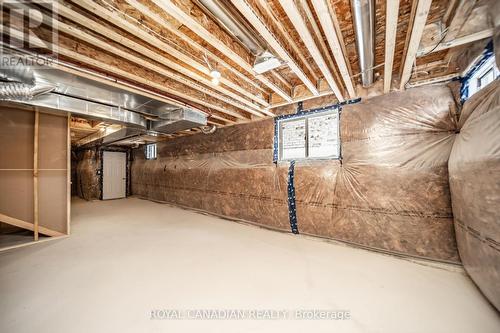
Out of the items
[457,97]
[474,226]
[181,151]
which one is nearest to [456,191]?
[474,226]

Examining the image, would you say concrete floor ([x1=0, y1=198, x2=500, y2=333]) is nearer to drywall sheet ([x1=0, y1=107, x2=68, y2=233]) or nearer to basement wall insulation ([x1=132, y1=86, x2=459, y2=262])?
basement wall insulation ([x1=132, y1=86, x2=459, y2=262])

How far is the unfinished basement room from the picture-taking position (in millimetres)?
1312

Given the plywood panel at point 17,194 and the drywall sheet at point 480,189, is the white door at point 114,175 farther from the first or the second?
the drywall sheet at point 480,189

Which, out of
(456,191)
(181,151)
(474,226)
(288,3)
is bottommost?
(474,226)

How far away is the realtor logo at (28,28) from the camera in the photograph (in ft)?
3.82

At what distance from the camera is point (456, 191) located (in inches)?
69.7

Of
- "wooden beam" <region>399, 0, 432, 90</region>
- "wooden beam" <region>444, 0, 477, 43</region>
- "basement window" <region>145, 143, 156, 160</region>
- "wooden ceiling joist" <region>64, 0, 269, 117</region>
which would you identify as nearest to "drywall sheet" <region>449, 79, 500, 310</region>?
"wooden beam" <region>444, 0, 477, 43</region>

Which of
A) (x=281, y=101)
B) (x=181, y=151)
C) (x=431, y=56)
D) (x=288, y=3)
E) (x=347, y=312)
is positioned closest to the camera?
(x=288, y=3)

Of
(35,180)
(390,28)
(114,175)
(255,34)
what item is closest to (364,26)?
(390,28)

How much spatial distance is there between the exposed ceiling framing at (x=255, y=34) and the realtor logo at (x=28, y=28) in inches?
0.9

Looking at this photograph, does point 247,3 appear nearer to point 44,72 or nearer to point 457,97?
point 44,72

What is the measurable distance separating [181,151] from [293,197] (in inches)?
147

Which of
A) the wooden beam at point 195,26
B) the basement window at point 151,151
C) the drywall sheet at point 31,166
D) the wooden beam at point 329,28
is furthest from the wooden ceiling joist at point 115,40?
the basement window at point 151,151

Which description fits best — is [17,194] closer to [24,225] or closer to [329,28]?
[24,225]
